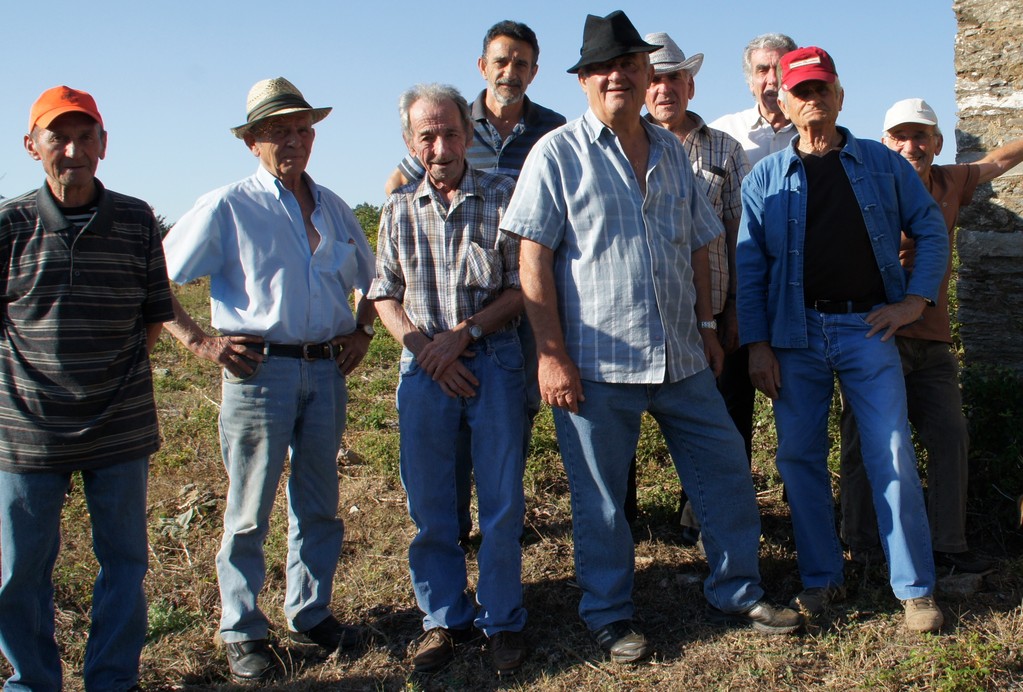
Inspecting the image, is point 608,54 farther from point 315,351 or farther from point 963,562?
point 963,562

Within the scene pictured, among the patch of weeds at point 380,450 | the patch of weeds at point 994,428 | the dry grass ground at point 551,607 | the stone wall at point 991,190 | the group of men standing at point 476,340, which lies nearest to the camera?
the group of men standing at point 476,340

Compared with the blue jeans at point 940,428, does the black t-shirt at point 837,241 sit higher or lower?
higher

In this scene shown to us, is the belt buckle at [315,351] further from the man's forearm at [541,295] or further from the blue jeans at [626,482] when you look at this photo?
the blue jeans at [626,482]

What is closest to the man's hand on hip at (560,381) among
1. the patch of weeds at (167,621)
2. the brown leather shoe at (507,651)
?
the brown leather shoe at (507,651)

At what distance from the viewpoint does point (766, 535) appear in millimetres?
4934

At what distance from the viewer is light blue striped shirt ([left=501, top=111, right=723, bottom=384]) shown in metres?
3.71

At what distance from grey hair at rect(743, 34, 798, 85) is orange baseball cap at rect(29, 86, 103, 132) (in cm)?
324

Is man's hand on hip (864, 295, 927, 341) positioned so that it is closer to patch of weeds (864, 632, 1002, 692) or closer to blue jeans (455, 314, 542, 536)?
patch of weeds (864, 632, 1002, 692)

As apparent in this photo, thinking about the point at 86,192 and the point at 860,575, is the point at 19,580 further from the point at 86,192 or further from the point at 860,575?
the point at 860,575

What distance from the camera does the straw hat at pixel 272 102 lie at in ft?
12.8

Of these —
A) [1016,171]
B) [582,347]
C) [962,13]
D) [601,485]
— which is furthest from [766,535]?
[962,13]

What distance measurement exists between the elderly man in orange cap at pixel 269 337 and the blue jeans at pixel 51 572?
371 mm

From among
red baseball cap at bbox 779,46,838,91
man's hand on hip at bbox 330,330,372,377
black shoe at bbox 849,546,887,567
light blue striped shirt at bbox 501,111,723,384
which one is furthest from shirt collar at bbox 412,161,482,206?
black shoe at bbox 849,546,887,567

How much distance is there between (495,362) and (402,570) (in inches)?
62.8
